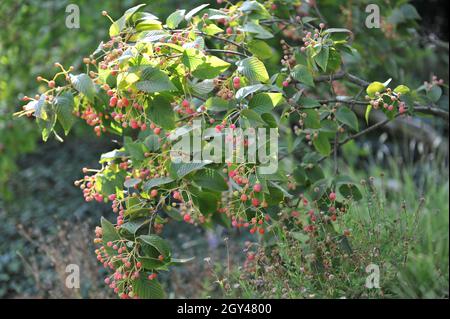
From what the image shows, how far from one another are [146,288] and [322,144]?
0.87m

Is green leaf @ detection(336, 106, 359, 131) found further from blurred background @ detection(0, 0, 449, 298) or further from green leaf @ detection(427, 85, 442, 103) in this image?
blurred background @ detection(0, 0, 449, 298)

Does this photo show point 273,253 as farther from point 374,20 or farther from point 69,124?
point 374,20

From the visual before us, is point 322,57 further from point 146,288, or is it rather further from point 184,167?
point 146,288

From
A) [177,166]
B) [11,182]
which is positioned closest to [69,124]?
[177,166]

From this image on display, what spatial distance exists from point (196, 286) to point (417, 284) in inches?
42.5

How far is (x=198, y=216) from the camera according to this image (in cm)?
234

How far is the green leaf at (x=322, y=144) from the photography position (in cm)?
253

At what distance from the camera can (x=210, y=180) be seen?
2.12 m

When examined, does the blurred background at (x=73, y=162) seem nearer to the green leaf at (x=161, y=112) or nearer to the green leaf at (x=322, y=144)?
the green leaf at (x=322, y=144)

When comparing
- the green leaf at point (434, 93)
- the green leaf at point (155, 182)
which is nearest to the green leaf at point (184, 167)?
the green leaf at point (155, 182)

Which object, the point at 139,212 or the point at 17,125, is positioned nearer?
the point at 139,212

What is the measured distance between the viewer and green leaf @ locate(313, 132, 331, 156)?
2535 mm

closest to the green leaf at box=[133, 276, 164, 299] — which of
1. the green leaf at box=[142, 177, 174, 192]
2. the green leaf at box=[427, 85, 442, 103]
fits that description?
the green leaf at box=[142, 177, 174, 192]

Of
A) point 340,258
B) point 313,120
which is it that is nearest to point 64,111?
point 313,120
